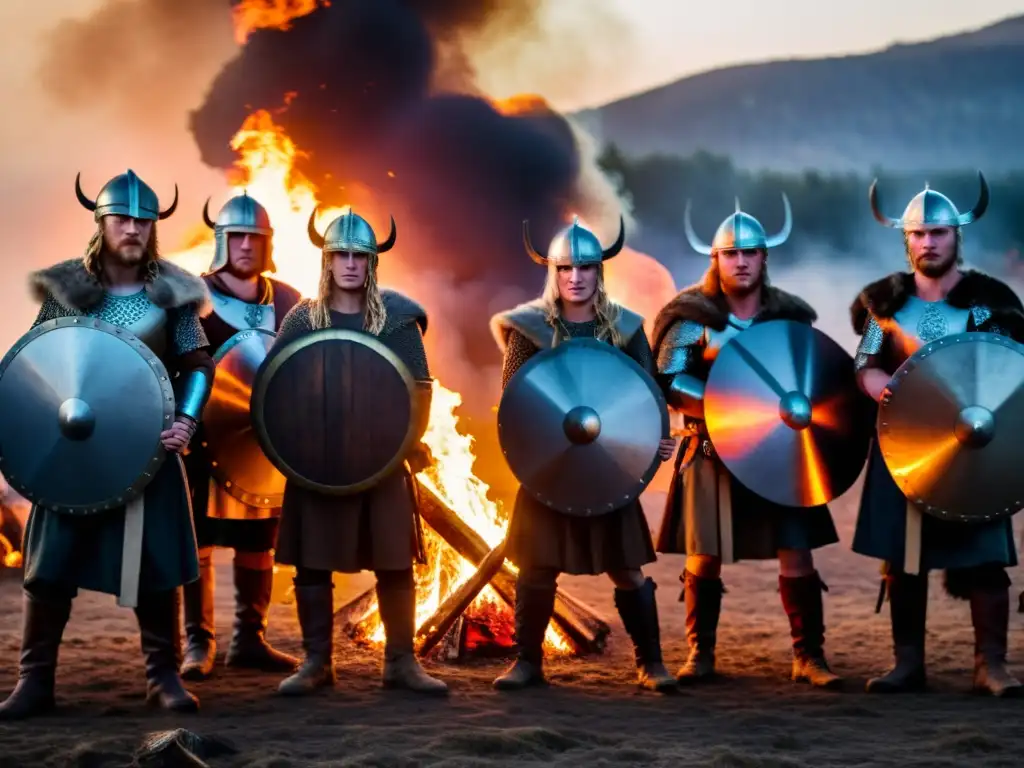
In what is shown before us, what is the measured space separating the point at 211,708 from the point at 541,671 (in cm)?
126

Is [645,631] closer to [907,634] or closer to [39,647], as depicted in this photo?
[907,634]

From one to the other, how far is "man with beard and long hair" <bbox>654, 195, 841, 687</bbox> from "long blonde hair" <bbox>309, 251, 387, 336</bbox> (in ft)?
3.73

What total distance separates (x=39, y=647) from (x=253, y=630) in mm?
1168

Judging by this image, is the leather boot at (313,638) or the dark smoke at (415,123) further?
the dark smoke at (415,123)

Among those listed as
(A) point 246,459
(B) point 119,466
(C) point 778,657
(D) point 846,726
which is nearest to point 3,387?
(B) point 119,466

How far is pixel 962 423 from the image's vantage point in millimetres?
4758

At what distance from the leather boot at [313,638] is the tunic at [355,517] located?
0.13 metres

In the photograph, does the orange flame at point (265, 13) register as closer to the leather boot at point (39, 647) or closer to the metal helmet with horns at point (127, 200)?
the metal helmet with horns at point (127, 200)

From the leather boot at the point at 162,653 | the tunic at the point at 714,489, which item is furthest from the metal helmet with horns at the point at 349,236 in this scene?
the leather boot at the point at 162,653

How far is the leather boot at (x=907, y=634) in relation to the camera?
5.07 metres

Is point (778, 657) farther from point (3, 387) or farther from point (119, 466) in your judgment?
point (3, 387)

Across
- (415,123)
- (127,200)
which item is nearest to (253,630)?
(127,200)

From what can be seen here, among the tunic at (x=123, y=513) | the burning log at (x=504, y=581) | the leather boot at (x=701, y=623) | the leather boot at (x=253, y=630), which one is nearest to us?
the tunic at (x=123, y=513)

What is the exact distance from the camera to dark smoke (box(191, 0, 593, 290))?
10.2m
